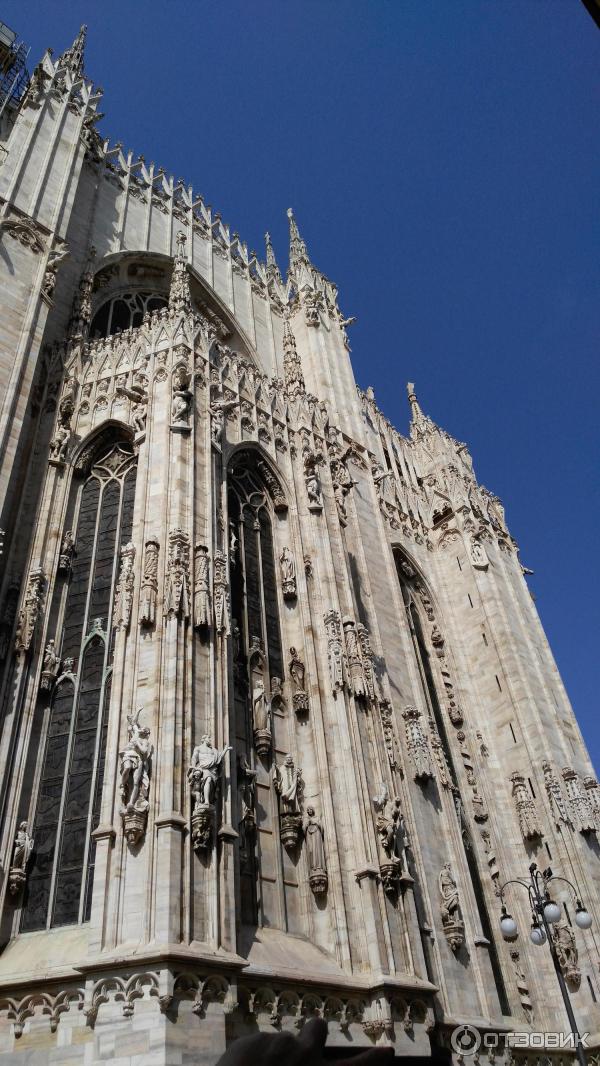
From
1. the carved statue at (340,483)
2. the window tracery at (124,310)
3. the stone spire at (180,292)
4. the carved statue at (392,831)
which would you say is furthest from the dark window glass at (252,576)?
the window tracery at (124,310)

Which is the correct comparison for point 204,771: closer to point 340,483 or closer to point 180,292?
point 340,483

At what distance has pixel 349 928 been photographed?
516 inches

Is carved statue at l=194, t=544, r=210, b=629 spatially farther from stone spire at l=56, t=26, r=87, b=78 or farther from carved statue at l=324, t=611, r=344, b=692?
stone spire at l=56, t=26, r=87, b=78

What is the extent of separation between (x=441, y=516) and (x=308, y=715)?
42.6ft

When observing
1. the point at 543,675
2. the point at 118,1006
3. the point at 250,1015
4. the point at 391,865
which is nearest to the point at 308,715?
the point at 391,865

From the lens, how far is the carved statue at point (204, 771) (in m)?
11.2

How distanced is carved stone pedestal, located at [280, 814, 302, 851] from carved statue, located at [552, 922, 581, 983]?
7.14 meters

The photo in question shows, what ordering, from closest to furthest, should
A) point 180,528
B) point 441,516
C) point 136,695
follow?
1. point 136,695
2. point 180,528
3. point 441,516

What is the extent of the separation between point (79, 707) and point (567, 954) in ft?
39.0

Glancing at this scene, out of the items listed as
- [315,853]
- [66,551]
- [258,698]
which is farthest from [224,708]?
[66,551]

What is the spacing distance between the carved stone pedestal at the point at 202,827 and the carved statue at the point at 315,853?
3321 millimetres

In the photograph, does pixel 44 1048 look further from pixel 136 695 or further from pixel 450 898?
pixel 450 898

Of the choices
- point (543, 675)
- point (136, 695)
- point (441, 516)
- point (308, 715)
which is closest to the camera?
point (136, 695)

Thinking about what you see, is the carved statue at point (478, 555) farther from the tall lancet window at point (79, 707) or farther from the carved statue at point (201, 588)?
the carved statue at point (201, 588)
